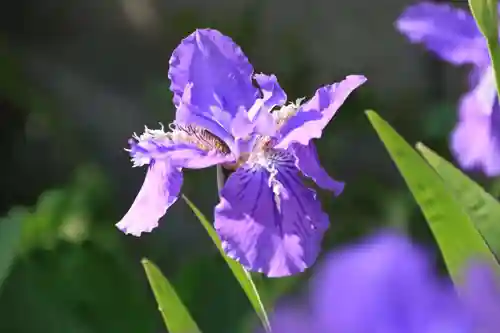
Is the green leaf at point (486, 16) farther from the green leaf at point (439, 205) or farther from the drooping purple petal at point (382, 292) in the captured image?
the drooping purple petal at point (382, 292)

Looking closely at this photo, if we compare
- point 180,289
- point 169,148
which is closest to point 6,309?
point 180,289

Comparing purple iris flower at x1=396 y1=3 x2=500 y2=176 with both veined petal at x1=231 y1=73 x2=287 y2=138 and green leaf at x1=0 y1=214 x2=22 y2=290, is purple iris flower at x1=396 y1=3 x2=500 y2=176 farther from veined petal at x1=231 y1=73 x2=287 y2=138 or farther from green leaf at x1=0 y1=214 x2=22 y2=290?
green leaf at x1=0 y1=214 x2=22 y2=290

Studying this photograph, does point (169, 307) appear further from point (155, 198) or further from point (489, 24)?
point (489, 24)

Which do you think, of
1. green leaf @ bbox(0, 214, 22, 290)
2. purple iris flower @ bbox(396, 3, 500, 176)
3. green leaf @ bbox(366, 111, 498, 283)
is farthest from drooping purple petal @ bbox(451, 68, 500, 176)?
green leaf @ bbox(0, 214, 22, 290)

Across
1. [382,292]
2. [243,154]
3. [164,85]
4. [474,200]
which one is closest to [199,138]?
[243,154]

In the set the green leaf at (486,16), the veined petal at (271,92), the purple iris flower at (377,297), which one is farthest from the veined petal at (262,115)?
the purple iris flower at (377,297)

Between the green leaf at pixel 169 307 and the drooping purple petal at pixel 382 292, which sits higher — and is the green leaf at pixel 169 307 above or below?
above
